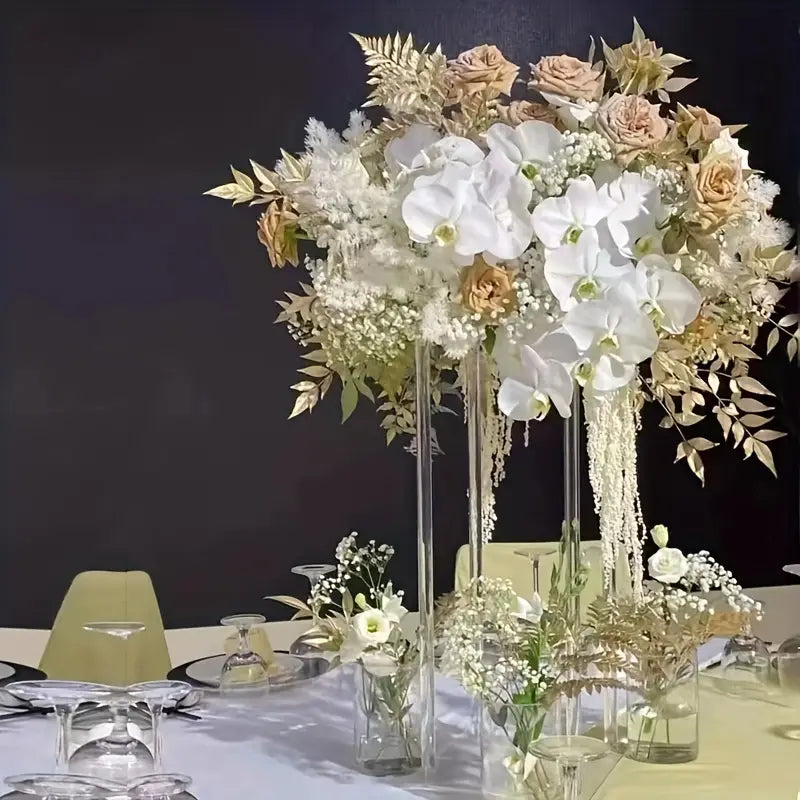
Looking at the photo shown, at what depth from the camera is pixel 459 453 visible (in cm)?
354

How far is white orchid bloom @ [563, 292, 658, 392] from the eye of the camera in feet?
3.87

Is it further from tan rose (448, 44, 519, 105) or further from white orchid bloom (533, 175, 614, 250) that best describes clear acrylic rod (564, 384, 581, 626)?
tan rose (448, 44, 519, 105)

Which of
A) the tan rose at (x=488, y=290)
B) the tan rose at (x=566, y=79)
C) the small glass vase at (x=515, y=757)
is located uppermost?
the tan rose at (x=566, y=79)

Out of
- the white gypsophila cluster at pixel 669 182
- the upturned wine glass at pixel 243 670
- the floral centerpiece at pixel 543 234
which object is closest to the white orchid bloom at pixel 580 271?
the floral centerpiece at pixel 543 234

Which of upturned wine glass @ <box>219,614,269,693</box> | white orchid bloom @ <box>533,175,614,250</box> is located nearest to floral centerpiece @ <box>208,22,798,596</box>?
white orchid bloom @ <box>533,175,614,250</box>

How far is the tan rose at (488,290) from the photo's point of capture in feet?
3.99

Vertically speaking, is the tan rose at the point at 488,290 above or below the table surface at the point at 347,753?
above

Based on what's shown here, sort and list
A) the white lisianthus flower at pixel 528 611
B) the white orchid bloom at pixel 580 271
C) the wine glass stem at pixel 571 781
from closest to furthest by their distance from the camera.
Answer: the wine glass stem at pixel 571 781 < the white orchid bloom at pixel 580 271 < the white lisianthus flower at pixel 528 611

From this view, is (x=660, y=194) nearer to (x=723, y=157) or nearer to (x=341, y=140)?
(x=723, y=157)

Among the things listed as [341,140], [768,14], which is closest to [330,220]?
[341,140]

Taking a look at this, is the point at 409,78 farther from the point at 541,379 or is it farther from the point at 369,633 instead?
the point at 369,633

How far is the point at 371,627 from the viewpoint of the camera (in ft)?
4.25

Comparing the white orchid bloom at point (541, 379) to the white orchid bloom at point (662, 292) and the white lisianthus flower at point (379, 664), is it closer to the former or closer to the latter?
the white orchid bloom at point (662, 292)

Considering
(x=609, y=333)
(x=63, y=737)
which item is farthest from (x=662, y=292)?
(x=63, y=737)
